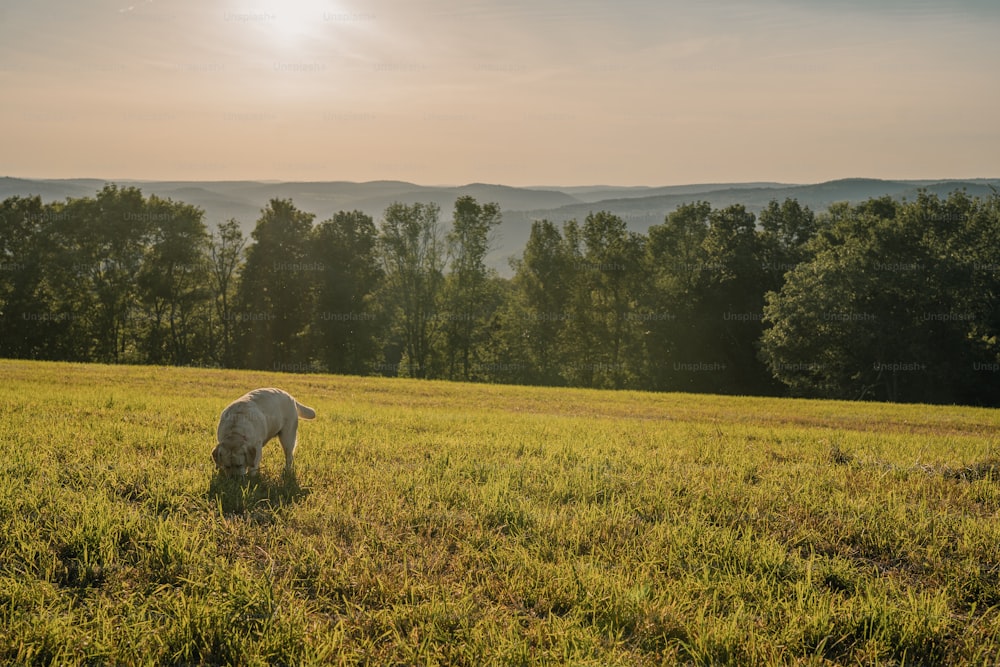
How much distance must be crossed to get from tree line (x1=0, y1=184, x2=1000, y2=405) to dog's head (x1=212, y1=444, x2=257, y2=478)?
138ft

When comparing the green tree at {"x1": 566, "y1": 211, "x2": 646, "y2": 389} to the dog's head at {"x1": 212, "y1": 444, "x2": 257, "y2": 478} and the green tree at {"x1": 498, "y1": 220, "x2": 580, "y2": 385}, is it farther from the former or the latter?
the dog's head at {"x1": 212, "y1": 444, "x2": 257, "y2": 478}

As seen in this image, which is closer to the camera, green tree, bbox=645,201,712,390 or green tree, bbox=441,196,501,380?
green tree, bbox=645,201,712,390

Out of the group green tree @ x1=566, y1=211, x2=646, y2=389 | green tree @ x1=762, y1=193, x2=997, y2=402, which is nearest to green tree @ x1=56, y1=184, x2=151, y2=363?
green tree @ x1=566, y1=211, x2=646, y2=389

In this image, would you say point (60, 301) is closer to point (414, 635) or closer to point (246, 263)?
point (246, 263)

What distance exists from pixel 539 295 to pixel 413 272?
1172 cm

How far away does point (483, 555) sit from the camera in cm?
570

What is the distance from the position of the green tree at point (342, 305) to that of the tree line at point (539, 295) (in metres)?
0.17

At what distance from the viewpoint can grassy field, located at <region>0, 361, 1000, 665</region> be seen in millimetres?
4316

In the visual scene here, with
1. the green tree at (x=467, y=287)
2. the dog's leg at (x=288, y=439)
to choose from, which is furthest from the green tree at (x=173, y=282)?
the dog's leg at (x=288, y=439)

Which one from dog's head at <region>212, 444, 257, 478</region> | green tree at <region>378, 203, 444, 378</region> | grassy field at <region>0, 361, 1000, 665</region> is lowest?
grassy field at <region>0, 361, 1000, 665</region>

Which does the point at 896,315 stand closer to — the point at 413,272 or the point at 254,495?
the point at 413,272

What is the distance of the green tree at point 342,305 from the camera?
53469mm

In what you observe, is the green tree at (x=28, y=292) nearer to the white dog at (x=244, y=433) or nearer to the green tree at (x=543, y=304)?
the green tree at (x=543, y=304)

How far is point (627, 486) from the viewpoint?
820 centimetres
